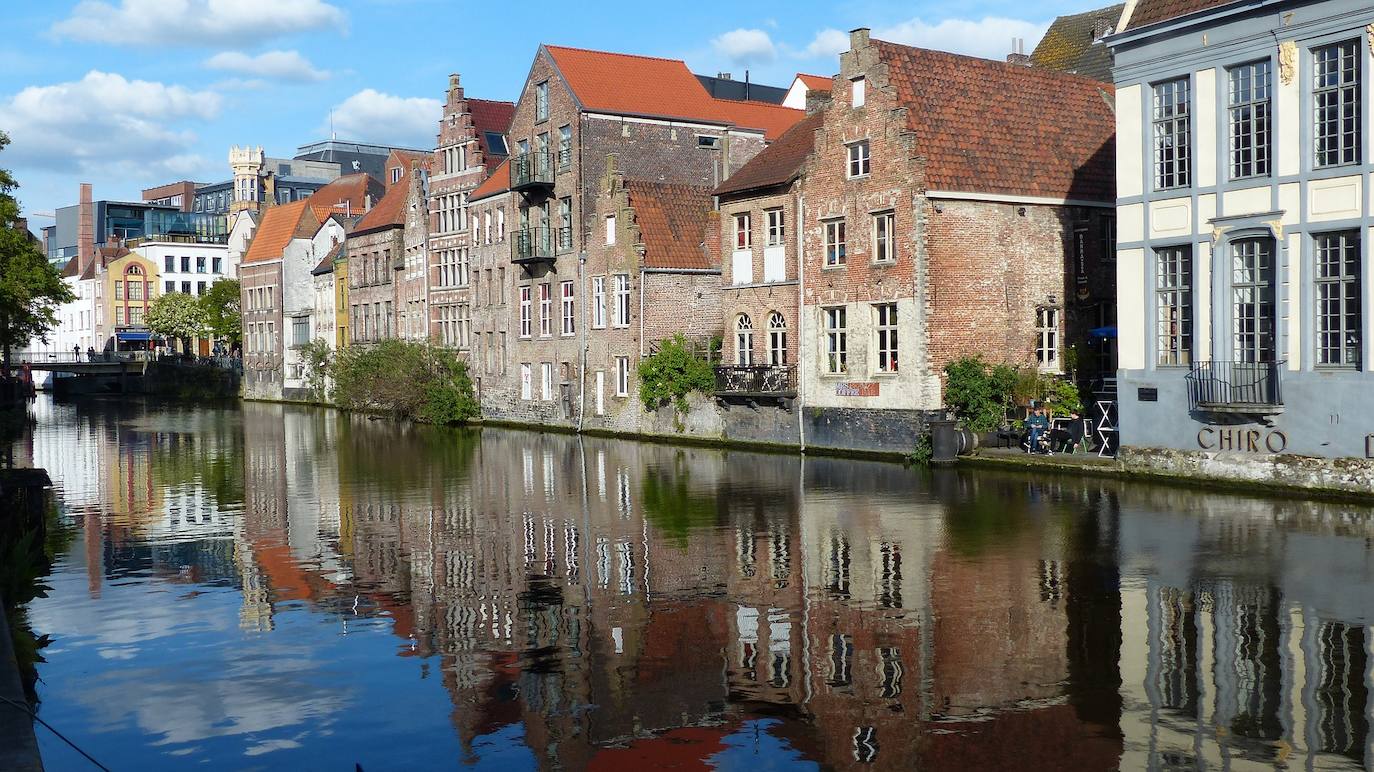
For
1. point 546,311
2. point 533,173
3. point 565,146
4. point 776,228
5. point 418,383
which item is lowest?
point 418,383

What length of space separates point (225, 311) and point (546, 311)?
6048 cm

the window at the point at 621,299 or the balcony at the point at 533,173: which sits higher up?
the balcony at the point at 533,173

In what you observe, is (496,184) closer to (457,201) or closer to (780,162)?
(457,201)

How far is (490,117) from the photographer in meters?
64.5

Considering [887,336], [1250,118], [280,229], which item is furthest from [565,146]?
[280,229]

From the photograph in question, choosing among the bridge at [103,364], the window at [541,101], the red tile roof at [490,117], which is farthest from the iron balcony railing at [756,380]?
the bridge at [103,364]

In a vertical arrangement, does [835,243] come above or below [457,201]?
below

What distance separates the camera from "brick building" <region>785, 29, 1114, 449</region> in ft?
117

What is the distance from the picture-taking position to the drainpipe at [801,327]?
39344mm

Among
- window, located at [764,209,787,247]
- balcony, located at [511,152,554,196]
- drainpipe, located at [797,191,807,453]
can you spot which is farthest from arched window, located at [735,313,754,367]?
balcony, located at [511,152,554,196]

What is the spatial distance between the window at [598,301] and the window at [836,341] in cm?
1168

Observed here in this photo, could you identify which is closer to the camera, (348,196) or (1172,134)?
(1172,134)

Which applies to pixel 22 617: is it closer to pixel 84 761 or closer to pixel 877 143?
pixel 84 761

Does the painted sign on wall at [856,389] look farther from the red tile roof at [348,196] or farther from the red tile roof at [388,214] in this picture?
the red tile roof at [348,196]
